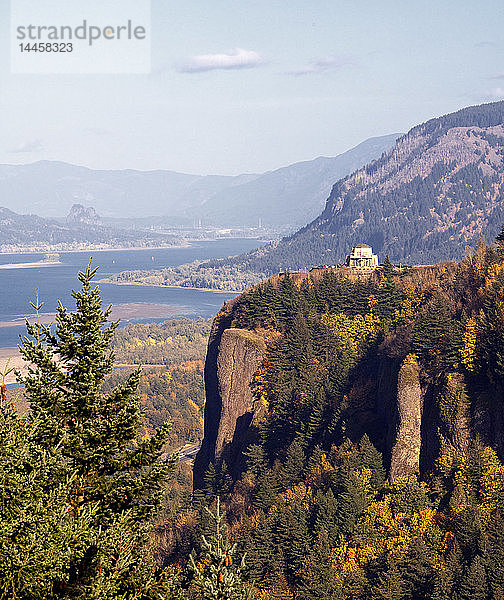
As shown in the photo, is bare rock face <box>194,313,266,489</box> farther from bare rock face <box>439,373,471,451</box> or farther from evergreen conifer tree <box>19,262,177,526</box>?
evergreen conifer tree <box>19,262,177,526</box>

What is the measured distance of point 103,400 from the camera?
17172mm

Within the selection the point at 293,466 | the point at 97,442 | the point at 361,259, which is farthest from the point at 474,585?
the point at 361,259

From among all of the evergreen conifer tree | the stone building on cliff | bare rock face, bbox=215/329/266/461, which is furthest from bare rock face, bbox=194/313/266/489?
the evergreen conifer tree

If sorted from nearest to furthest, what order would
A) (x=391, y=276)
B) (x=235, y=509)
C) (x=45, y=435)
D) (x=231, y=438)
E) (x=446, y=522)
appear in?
(x=45, y=435) < (x=446, y=522) < (x=235, y=509) < (x=231, y=438) < (x=391, y=276)

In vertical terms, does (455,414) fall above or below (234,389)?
above

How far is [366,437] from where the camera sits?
2403 inches

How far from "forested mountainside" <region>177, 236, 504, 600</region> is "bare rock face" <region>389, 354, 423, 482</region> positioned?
0.33 feet

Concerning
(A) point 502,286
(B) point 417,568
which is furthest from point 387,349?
(B) point 417,568

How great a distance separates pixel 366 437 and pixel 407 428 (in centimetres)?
379

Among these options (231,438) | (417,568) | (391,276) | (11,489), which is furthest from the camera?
(391,276)

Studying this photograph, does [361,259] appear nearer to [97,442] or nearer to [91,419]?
[91,419]

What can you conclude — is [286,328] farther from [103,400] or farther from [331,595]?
[103,400]

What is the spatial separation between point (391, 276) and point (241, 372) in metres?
19.9

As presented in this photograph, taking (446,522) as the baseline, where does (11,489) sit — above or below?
above
